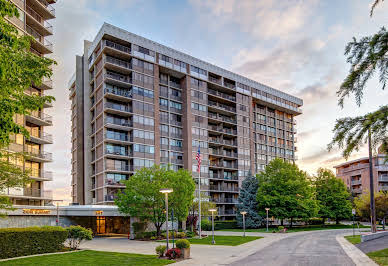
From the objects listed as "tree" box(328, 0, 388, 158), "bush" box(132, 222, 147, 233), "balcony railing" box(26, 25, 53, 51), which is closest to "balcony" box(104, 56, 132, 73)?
"balcony railing" box(26, 25, 53, 51)

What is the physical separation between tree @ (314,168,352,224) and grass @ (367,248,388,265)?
166 ft

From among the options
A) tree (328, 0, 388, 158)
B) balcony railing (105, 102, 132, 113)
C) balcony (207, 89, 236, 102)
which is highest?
balcony (207, 89, 236, 102)

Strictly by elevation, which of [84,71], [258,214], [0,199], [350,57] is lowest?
[258,214]

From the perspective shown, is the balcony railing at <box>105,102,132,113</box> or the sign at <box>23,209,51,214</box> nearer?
the sign at <box>23,209,51,214</box>

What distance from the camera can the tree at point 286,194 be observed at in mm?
64750

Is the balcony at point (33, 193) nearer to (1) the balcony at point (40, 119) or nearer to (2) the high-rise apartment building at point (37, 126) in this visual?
(2) the high-rise apartment building at point (37, 126)

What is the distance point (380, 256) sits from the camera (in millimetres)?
23750

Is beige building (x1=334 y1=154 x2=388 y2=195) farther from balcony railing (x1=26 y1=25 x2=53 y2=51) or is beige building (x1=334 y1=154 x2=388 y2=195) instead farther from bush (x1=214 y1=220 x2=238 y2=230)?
balcony railing (x1=26 y1=25 x2=53 y2=51)

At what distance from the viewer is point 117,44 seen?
216 ft

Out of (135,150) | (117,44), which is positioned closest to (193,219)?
(135,150)

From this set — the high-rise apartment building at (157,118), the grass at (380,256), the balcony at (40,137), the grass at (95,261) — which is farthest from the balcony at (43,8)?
the grass at (380,256)

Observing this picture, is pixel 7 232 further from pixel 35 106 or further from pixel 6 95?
pixel 6 95

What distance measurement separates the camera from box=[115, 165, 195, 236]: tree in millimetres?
44219

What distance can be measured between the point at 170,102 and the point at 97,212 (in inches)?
1221
